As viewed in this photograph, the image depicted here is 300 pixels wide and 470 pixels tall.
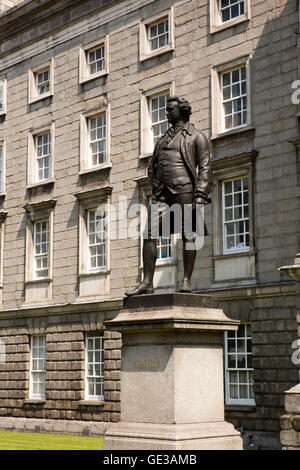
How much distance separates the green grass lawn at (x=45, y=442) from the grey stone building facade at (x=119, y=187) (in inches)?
50.5

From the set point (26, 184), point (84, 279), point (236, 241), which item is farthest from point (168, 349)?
point (26, 184)

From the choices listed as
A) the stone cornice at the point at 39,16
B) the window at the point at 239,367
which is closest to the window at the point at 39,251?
the stone cornice at the point at 39,16

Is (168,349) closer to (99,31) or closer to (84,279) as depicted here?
(84,279)

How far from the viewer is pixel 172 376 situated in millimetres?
11570

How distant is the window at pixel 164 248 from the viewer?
84.2ft

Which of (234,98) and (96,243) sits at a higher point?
(234,98)

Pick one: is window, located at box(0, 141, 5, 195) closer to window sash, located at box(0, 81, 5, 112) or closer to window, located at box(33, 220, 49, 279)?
window sash, located at box(0, 81, 5, 112)

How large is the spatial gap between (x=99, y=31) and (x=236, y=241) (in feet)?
34.4

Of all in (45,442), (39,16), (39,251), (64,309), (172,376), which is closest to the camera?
(172,376)

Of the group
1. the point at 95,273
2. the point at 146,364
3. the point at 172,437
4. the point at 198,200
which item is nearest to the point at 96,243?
the point at 95,273

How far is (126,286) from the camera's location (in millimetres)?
26719

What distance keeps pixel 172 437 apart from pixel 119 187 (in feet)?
55.7

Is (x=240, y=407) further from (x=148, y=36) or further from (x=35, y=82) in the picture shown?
A: (x=35, y=82)
